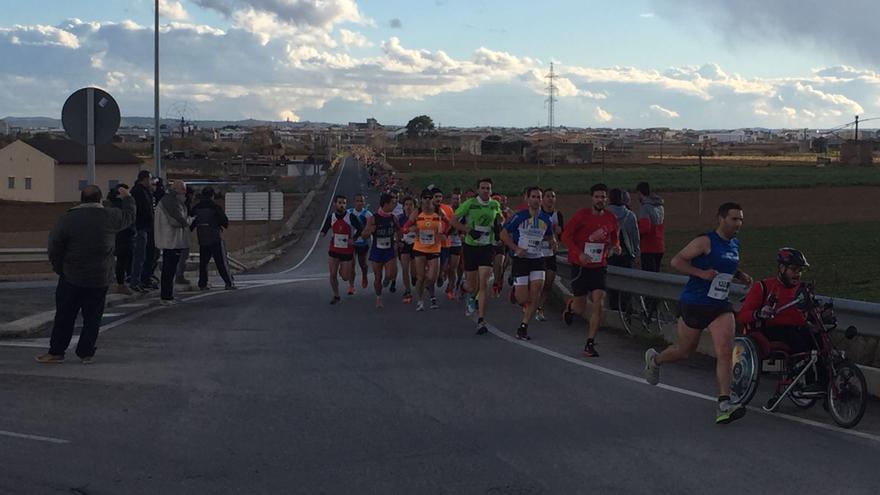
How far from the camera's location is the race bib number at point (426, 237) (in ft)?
55.0

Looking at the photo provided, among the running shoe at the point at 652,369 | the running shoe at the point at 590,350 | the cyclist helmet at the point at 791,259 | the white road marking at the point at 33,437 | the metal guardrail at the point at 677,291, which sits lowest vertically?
the white road marking at the point at 33,437

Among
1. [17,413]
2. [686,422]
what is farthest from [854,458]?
[17,413]

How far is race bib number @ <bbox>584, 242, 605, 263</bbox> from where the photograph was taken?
12.6m

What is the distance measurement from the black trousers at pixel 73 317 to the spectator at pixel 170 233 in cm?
577

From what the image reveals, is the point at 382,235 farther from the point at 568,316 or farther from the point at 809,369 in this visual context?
the point at 809,369

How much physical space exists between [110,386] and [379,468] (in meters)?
3.73

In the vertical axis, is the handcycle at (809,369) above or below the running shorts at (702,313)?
below

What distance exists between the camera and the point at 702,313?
355 inches

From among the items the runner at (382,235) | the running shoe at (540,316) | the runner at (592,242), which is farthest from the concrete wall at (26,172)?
the runner at (592,242)

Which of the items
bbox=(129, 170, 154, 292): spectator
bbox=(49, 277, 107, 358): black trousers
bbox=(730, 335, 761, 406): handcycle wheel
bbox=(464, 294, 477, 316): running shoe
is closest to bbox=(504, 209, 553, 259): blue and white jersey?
bbox=(464, 294, 477, 316): running shoe

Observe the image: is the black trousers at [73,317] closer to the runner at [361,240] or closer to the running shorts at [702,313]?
the running shorts at [702,313]

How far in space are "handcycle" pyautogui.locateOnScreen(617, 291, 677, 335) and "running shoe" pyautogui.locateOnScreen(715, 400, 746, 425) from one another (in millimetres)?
5095

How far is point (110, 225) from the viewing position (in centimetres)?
1103

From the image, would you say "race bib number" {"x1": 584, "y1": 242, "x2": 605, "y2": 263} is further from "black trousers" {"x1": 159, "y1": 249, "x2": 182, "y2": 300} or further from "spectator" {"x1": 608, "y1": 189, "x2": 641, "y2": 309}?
"black trousers" {"x1": 159, "y1": 249, "x2": 182, "y2": 300}
